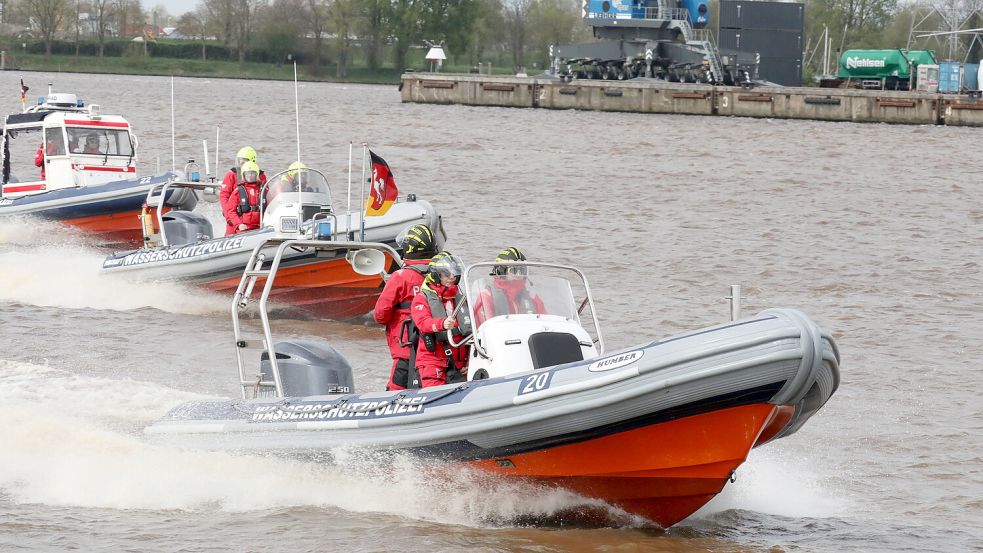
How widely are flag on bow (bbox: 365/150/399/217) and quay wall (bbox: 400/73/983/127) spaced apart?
4370 centimetres

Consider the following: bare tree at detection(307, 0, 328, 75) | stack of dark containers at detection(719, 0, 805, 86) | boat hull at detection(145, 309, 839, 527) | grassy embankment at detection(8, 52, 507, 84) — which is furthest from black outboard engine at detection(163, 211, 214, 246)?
bare tree at detection(307, 0, 328, 75)

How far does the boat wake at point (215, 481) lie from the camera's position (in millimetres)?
7422

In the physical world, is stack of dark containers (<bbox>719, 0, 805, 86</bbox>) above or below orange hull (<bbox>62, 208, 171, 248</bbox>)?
above

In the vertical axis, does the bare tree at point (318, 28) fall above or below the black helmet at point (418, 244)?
above

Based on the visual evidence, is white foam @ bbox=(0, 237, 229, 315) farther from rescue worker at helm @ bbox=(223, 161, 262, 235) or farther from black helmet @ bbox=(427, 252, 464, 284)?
black helmet @ bbox=(427, 252, 464, 284)

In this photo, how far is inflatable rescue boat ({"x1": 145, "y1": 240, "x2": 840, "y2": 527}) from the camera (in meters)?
6.39

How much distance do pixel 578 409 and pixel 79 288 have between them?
9581 millimetres

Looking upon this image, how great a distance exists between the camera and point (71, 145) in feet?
62.0

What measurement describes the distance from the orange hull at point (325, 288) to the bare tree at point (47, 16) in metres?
93.6

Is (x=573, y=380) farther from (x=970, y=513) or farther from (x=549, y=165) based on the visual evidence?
(x=549, y=165)

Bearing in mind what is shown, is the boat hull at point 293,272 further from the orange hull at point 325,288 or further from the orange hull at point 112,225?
the orange hull at point 112,225

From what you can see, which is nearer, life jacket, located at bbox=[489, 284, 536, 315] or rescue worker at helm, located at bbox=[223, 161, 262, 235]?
life jacket, located at bbox=[489, 284, 536, 315]

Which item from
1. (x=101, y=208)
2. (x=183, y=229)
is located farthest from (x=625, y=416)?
(x=101, y=208)

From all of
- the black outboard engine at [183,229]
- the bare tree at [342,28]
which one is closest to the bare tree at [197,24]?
the bare tree at [342,28]
